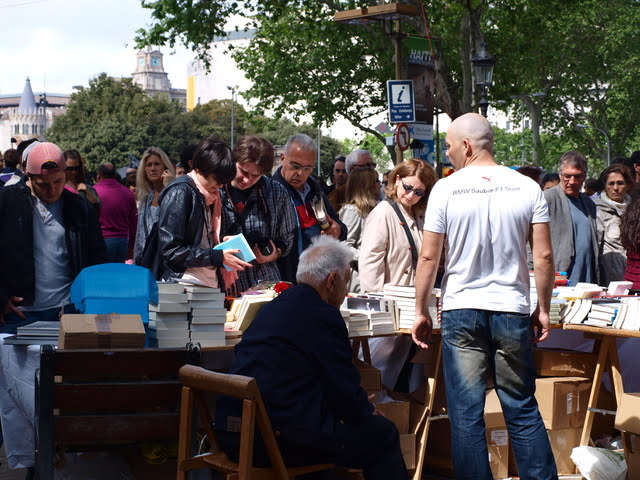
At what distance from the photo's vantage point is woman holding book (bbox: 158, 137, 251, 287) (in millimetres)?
5594

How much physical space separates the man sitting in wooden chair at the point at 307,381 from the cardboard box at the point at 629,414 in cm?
184

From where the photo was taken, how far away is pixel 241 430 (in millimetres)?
4055

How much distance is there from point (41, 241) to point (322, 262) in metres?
1.86

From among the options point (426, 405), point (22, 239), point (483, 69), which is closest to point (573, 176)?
point (426, 405)

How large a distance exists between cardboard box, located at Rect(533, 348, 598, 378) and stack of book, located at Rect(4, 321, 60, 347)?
305 centimetres

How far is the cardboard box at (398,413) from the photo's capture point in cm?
587

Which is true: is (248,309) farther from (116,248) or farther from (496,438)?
(116,248)

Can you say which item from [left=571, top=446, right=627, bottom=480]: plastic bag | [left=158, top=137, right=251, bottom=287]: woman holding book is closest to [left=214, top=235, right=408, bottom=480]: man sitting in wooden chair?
[left=158, top=137, right=251, bottom=287]: woman holding book

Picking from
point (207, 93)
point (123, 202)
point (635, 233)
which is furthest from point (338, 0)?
point (207, 93)

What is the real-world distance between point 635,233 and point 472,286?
2.29 metres

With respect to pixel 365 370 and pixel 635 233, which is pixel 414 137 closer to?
pixel 635 233

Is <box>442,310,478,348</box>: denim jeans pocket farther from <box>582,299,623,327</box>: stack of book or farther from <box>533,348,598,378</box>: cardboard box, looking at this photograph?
<box>533,348,598,378</box>: cardboard box

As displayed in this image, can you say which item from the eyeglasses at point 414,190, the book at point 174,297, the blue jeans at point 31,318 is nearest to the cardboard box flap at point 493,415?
the eyeglasses at point 414,190

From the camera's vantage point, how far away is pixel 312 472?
4.47 metres
